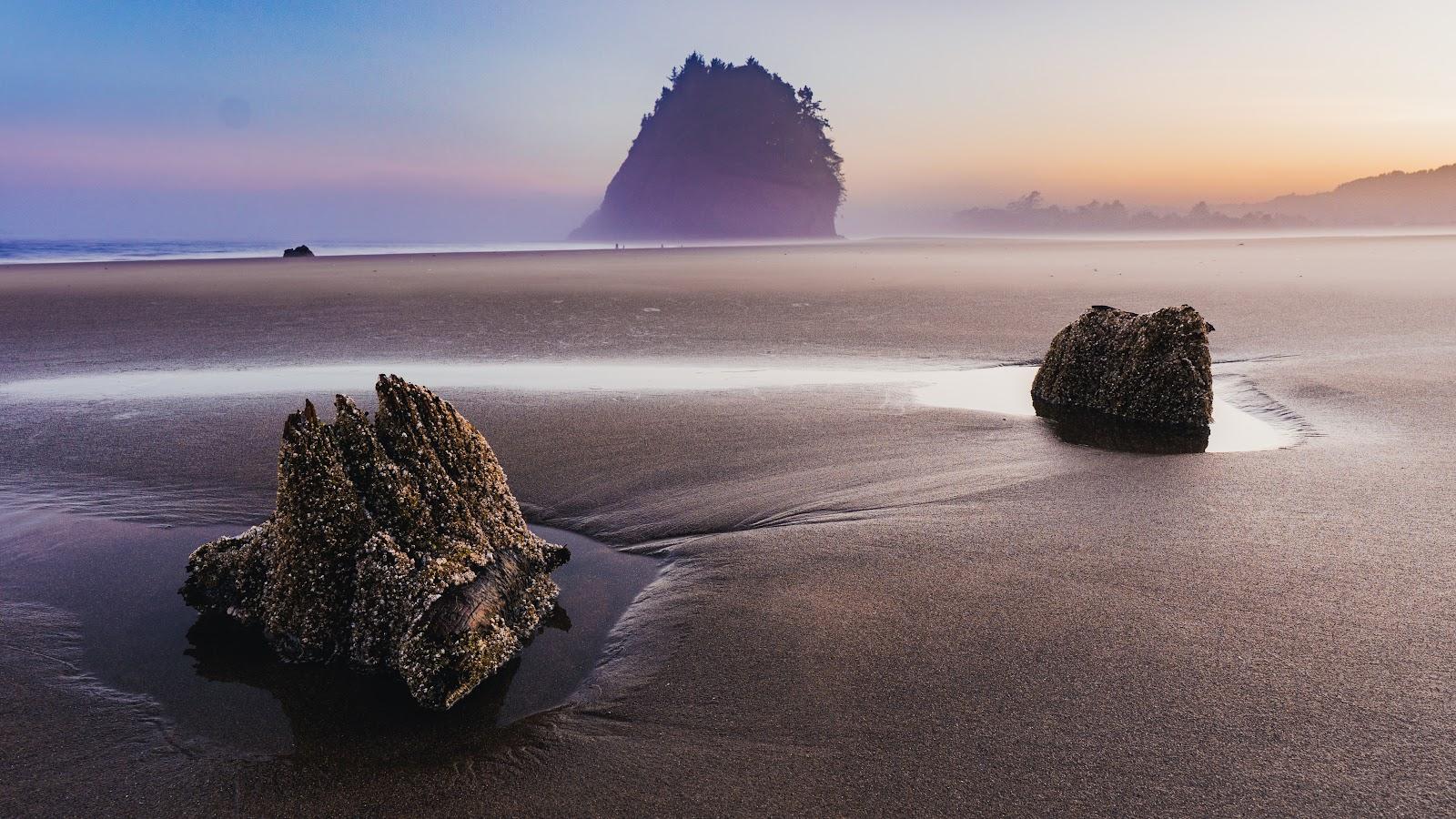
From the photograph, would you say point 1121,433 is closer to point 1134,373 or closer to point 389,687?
point 1134,373

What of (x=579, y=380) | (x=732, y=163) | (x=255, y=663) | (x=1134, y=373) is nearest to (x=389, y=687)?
(x=255, y=663)

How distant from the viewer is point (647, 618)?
400cm

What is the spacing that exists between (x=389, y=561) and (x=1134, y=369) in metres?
6.81

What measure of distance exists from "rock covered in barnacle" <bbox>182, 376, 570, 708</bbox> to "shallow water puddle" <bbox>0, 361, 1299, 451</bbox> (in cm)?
555

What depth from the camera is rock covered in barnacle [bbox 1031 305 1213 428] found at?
759cm

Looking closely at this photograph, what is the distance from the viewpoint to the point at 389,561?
141 inches

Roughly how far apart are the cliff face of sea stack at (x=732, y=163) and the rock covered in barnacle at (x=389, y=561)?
159 m

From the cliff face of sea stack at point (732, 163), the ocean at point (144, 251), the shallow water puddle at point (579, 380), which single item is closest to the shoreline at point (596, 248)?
the ocean at point (144, 251)

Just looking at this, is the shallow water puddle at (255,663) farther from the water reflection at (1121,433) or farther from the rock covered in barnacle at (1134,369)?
the rock covered in barnacle at (1134,369)

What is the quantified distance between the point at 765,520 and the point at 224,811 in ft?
10.6

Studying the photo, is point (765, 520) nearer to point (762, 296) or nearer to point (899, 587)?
point (899, 587)

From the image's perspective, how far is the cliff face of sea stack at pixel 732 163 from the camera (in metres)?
161

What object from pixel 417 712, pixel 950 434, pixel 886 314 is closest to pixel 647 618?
pixel 417 712

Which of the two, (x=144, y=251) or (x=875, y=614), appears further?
(x=144, y=251)
